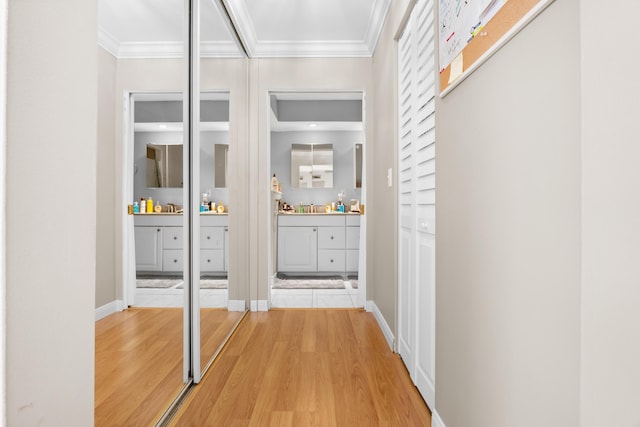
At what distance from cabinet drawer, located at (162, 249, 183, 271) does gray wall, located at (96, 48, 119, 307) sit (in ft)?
1.45

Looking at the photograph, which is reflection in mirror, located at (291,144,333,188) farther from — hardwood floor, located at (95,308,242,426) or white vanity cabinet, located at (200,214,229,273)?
hardwood floor, located at (95,308,242,426)

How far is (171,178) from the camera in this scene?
1.77 metres

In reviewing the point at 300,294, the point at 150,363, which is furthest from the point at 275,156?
the point at 150,363

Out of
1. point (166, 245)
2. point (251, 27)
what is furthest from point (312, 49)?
point (166, 245)

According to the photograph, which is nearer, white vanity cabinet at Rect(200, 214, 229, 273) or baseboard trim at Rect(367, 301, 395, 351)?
white vanity cabinet at Rect(200, 214, 229, 273)

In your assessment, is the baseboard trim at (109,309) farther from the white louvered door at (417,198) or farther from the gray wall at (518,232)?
the white louvered door at (417,198)

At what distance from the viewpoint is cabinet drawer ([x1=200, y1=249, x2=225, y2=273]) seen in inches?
82.3

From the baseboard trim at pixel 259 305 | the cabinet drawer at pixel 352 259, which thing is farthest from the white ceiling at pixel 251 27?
the cabinet drawer at pixel 352 259

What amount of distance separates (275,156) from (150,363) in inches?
184

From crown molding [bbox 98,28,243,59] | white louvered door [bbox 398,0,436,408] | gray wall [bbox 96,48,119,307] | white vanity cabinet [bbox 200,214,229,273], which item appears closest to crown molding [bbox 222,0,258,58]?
crown molding [bbox 98,28,243,59]

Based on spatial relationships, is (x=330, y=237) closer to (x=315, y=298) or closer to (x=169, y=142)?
(x=315, y=298)

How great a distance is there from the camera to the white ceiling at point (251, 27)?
126 centimetres

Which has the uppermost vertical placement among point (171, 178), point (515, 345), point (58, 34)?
point (58, 34)

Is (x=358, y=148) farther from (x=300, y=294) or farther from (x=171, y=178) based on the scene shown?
(x=171, y=178)
